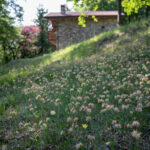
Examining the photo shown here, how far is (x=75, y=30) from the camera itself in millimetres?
22156

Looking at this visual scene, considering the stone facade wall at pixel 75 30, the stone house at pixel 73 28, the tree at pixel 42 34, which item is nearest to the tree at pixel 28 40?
the tree at pixel 42 34

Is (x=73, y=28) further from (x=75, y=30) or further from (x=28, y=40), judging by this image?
(x=28, y=40)

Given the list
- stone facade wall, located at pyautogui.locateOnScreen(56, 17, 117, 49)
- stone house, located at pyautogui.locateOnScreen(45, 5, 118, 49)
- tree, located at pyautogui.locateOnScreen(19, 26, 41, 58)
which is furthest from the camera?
tree, located at pyautogui.locateOnScreen(19, 26, 41, 58)

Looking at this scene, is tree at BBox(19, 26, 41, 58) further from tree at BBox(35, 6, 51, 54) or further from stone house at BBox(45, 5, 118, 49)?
stone house at BBox(45, 5, 118, 49)

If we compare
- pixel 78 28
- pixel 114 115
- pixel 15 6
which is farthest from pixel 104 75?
pixel 78 28

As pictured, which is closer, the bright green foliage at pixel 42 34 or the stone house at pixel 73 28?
the stone house at pixel 73 28

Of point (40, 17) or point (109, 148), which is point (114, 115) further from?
point (40, 17)

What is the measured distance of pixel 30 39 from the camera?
105 ft

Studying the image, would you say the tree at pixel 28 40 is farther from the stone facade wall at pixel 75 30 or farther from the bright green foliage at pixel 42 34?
the stone facade wall at pixel 75 30

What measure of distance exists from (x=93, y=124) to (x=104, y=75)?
2.60 meters

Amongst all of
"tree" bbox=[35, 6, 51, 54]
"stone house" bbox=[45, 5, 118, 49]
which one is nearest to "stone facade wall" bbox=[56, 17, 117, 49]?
"stone house" bbox=[45, 5, 118, 49]

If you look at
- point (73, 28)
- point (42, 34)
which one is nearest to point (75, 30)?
point (73, 28)

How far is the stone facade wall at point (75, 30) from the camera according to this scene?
72.2 ft

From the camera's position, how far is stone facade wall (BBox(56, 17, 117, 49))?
2202cm
